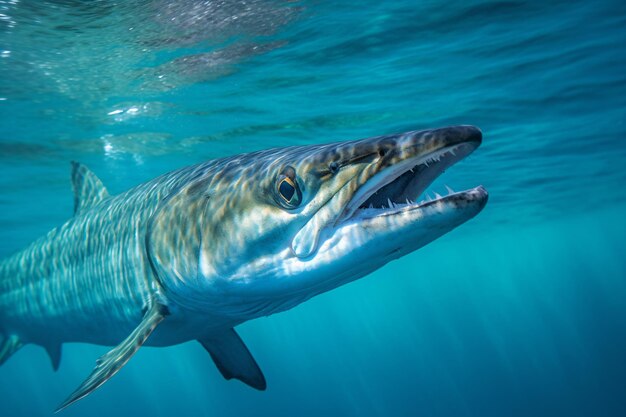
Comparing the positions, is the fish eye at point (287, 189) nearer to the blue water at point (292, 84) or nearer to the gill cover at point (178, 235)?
the gill cover at point (178, 235)

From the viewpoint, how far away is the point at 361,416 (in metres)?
53.9

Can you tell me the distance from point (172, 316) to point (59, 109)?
10.3 metres

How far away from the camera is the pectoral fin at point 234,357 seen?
5.61 meters

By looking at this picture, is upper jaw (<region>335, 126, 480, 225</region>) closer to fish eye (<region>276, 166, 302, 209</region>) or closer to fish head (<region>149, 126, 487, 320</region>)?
fish head (<region>149, 126, 487, 320</region>)

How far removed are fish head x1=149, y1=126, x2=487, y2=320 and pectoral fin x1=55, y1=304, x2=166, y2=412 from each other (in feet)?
2.15

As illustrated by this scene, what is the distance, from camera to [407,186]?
303 cm

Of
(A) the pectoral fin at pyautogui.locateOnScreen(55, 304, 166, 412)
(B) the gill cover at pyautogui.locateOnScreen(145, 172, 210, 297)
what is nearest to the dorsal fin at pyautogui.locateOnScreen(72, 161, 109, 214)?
(B) the gill cover at pyautogui.locateOnScreen(145, 172, 210, 297)

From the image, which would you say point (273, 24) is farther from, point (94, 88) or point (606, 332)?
point (606, 332)

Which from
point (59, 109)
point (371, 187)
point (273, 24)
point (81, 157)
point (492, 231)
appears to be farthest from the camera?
point (492, 231)

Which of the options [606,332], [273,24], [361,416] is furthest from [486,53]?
[606,332]

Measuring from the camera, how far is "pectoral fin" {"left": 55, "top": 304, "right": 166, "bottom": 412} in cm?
337

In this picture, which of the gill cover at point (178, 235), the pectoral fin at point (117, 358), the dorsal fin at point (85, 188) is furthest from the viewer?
the dorsal fin at point (85, 188)

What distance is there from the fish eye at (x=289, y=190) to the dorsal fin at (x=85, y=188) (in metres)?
4.93

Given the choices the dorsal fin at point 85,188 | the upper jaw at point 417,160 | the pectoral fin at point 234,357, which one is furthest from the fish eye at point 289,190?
the dorsal fin at point 85,188
